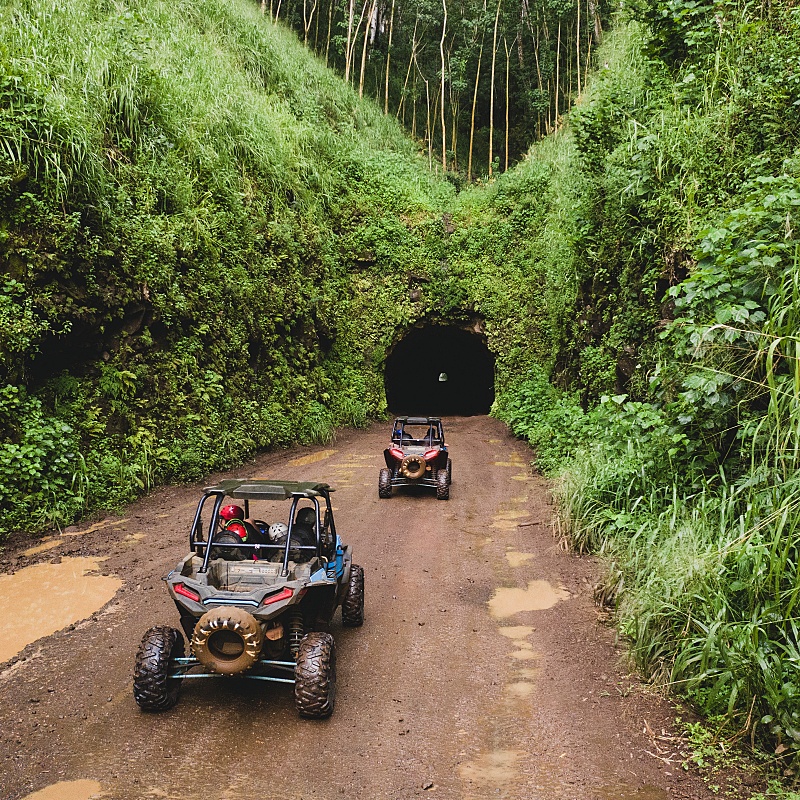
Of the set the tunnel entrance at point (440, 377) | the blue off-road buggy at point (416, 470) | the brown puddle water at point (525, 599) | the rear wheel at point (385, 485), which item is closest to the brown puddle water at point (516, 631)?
the brown puddle water at point (525, 599)

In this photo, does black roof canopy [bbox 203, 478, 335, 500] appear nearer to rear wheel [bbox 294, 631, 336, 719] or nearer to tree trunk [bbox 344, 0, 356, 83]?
rear wheel [bbox 294, 631, 336, 719]

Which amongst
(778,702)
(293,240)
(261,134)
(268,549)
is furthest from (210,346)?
(778,702)

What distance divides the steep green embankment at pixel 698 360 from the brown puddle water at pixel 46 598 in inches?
198

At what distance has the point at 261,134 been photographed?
14.8 metres

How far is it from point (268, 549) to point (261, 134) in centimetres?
1272

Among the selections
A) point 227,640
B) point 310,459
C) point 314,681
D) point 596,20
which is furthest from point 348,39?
point 314,681

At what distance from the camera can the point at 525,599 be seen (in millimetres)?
6098

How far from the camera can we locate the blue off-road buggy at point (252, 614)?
377cm

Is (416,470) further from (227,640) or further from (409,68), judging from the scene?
(409,68)

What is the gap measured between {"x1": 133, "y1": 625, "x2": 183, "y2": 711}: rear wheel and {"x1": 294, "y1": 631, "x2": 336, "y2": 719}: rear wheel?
861 millimetres

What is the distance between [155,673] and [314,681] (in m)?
1.06

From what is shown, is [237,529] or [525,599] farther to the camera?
[525,599]

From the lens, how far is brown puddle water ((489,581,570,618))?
5852 mm

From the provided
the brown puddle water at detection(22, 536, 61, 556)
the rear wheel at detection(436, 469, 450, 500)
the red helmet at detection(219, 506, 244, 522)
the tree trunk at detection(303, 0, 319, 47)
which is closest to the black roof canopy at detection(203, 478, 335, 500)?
the red helmet at detection(219, 506, 244, 522)
